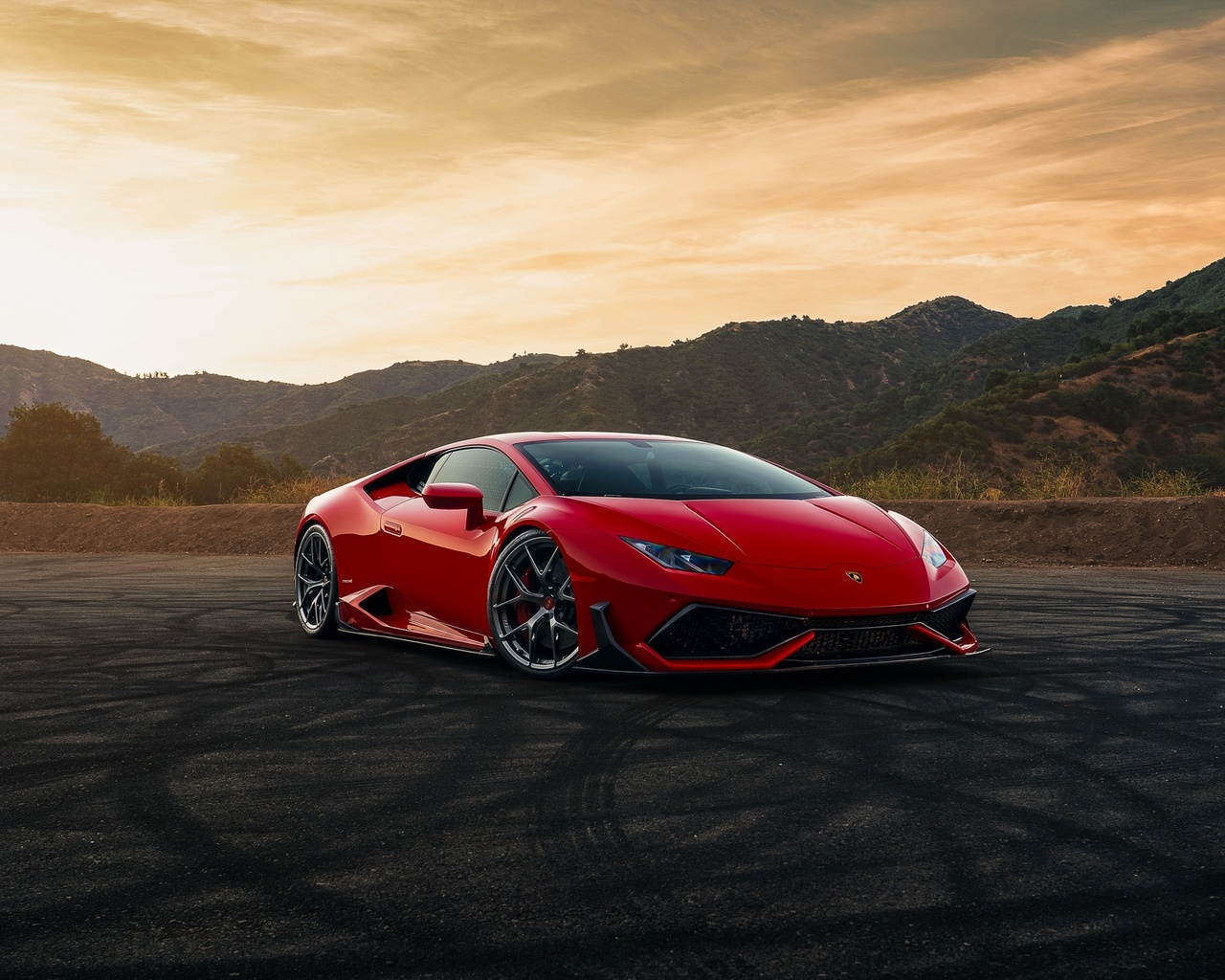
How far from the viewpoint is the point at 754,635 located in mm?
5793

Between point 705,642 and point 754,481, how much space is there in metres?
1.61

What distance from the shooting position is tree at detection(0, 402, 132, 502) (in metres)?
40.1

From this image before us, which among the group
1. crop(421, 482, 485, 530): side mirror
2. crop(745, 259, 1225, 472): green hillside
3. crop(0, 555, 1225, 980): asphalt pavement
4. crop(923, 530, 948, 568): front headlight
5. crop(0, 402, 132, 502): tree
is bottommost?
crop(0, 555, 1225, 980): asphalt pavement

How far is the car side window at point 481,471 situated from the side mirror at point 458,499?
137 mm

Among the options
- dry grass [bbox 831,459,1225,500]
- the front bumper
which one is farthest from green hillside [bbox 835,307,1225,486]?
the front bumper

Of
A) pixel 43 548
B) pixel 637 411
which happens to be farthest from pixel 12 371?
pixel 43 548

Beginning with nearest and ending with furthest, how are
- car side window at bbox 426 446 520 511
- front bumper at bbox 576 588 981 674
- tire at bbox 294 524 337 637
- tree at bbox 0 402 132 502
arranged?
1. front bumper at bbox 576 588 981 674
2. car side window at bbox 426 446 520 511
3. tire at bbox 294 524 337 637
4. tree at bbox 0 402 132 502

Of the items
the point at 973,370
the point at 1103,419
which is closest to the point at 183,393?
the point at 973,370

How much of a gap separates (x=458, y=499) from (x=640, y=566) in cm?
128

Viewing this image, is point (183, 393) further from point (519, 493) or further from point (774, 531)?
point (774, 531)

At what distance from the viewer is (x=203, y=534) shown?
2081 centimetres

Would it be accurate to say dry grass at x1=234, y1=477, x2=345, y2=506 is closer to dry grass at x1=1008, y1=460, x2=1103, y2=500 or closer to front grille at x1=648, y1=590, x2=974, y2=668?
dry grass at x1=1008, y1=460, x2=1103, y2=500

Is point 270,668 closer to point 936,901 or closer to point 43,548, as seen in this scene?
point 936,901

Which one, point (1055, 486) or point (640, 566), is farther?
Answer: point (1055, 486)
